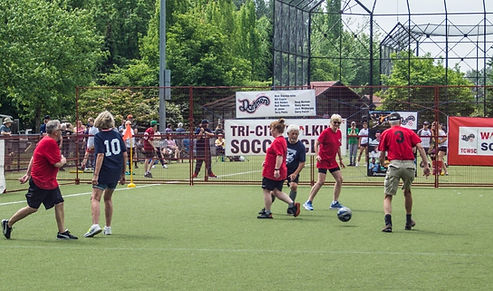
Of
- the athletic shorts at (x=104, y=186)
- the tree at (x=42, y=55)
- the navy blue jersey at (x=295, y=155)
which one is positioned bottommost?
the athletic shorts at (x=104, y=186)

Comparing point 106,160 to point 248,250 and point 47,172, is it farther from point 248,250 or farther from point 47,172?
point 248,250

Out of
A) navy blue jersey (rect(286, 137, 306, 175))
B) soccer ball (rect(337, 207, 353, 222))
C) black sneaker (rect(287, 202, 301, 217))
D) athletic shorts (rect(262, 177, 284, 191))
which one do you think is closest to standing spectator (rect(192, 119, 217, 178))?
navy blue jersey (rect(286, 137, 306, 175))

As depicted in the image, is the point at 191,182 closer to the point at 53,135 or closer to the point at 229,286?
the point at 53,135

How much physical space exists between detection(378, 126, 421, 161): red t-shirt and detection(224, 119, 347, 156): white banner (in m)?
8.98

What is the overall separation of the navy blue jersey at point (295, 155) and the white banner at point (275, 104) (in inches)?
270

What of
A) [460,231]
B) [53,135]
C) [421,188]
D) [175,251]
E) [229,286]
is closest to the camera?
[229,286]

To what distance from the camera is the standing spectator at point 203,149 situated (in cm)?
2422

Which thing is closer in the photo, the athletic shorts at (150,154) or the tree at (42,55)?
the athletic shorts at (150,154)

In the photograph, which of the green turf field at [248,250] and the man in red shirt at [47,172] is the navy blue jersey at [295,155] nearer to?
the green turf field at [248,250]

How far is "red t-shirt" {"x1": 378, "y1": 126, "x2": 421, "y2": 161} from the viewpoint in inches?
512

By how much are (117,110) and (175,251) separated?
33.1 metres

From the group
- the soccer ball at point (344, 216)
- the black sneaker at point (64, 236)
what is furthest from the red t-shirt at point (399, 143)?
the black sneaker at point (64, 236)

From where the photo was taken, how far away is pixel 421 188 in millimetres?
22250

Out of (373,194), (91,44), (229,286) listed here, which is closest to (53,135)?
(229,286)
